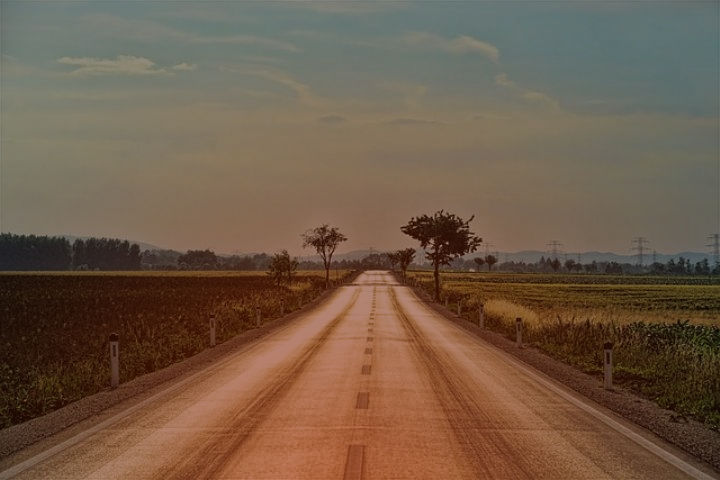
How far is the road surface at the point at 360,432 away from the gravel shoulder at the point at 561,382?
0.41 meters

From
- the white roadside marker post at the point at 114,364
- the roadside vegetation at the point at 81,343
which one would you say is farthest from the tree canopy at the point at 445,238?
the white roadside marker post at the point at 114,364

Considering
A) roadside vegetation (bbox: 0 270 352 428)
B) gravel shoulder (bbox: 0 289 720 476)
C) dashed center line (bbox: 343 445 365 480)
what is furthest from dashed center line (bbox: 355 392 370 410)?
roadside vegetation (bbox: 0 270 352 428)

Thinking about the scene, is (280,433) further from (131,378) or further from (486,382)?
(131,378)

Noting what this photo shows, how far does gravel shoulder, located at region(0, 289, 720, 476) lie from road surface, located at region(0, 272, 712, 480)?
410 mm

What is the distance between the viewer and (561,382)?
1491 cm

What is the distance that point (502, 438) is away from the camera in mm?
9211

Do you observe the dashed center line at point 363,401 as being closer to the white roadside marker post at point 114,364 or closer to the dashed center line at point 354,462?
the dashed center line at point 354,462

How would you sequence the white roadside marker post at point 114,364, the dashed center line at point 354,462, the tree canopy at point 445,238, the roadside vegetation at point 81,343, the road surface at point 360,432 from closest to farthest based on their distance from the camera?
1. the dashed center line at point 354,462
2. the road surface at point 360,432
3. the roadside vegetation at point 81,343
4. the white roadside marker post at point 114,364
5. the tree canopy at point 445,238

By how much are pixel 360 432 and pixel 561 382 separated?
686cm

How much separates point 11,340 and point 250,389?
14711 mm

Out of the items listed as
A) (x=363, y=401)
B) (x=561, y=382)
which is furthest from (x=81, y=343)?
(x=561, y=382)

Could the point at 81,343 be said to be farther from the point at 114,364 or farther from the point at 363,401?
the point at 363,401

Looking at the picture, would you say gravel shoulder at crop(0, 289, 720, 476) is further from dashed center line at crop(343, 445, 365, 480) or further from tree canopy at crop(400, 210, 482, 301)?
tree canopy at crop(400, 210, 482, 301)

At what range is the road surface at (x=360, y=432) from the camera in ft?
25.2
